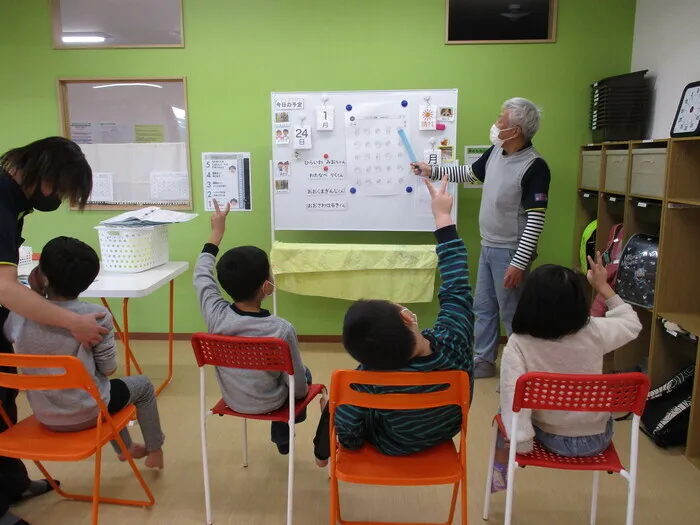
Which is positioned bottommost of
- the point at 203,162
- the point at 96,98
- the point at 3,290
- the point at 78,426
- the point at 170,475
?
the point at 170,475

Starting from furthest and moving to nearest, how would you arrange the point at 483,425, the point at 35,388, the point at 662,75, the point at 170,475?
the point at 662,75
the point at 483,425
the point at 170,475
the point at 35,388

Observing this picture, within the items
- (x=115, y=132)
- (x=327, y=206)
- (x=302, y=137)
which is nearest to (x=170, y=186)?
(x=115, y=132)

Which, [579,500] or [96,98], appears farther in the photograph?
[96,98]

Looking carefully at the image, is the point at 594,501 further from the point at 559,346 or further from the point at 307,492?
the point at 307,492

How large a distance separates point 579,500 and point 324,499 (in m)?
0.98

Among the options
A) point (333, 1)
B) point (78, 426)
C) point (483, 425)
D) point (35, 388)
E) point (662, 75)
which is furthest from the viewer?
point (333, 1)

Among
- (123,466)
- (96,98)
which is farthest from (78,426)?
(96,98)

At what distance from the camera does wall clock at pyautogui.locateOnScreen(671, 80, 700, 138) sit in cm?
247

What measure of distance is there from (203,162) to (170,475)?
219 cm

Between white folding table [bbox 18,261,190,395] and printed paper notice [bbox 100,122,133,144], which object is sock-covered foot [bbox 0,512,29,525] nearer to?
white folding table [bbox 18,261,190,395]

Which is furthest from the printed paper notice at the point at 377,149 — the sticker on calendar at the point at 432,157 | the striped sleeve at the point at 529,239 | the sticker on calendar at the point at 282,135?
the striped sleeve at the point at 529,239

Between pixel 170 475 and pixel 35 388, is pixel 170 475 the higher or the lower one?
the lower one

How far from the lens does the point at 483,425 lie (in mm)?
2811

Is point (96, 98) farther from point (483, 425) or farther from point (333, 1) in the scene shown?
point (483, 425)
